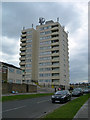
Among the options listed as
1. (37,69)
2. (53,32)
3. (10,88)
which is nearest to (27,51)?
(37,69)

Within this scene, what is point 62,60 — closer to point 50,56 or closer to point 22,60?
point 50,56

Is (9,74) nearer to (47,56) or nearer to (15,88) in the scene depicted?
(15,88)

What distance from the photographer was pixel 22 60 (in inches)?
3162

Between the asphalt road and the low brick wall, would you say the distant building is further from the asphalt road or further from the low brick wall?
the asphalt road

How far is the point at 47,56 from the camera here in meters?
73.2

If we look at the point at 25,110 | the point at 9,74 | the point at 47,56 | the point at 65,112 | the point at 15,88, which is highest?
the point at 47,56

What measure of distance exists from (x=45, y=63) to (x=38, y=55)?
21.4 feet

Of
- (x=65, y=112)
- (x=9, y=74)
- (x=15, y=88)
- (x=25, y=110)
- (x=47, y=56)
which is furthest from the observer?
(x=47, y=56)

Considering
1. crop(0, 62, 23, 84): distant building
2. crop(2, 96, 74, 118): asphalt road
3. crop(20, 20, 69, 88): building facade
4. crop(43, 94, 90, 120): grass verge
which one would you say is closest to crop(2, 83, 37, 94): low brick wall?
crop(0, 62, 23, 84): distant building

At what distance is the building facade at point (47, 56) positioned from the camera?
69.4 meters

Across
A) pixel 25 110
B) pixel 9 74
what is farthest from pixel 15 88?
pixel 25 110

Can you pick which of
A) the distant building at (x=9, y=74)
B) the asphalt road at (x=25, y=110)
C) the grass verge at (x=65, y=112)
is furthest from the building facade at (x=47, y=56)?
the grass verge at (x=65, y=112)

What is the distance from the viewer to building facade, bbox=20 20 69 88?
6938cm

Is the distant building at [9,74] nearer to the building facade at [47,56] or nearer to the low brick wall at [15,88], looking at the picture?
the low brick wall at [15,88]
